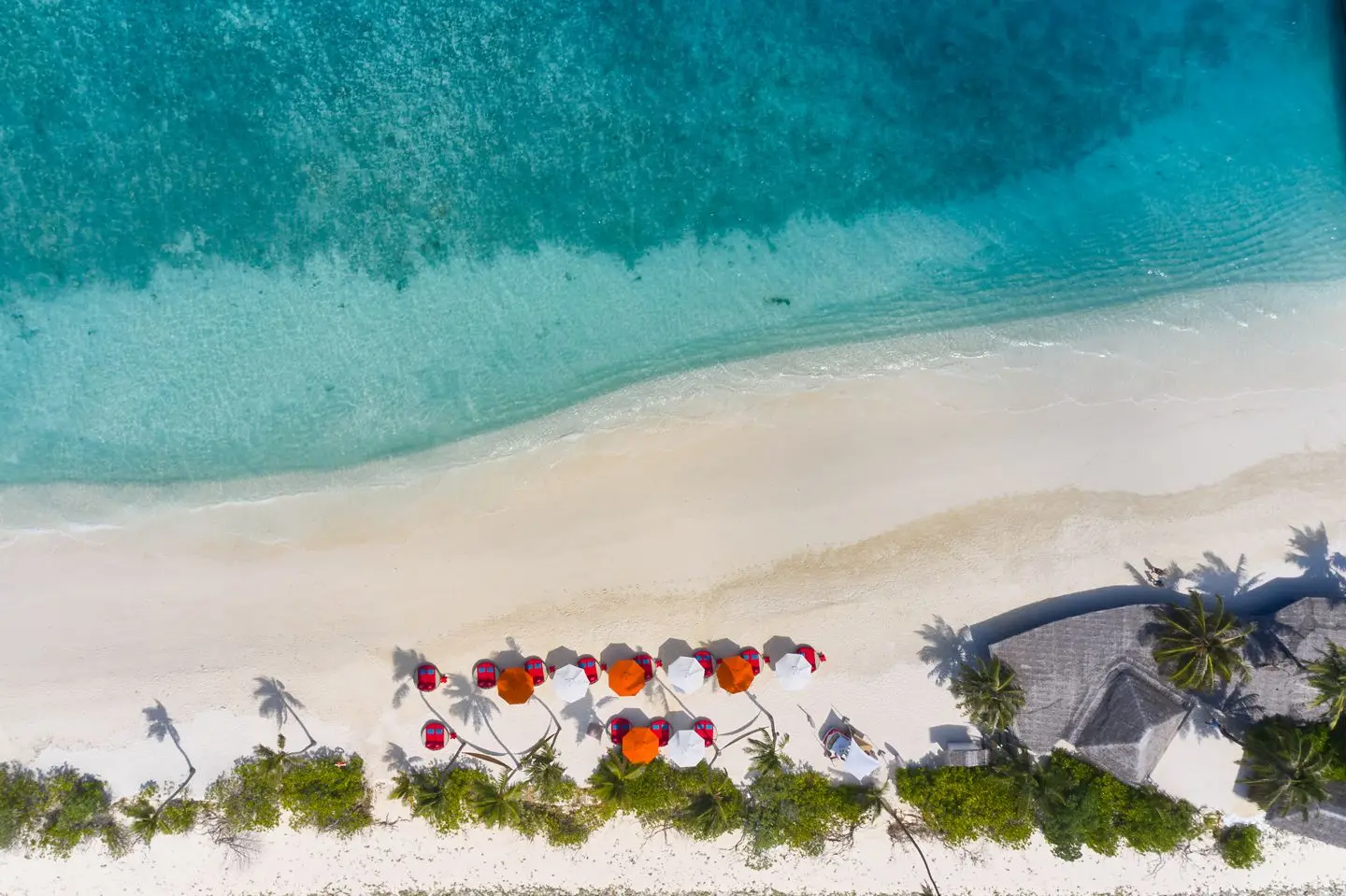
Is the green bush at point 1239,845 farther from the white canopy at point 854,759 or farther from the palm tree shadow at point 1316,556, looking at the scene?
the white canopy at point 854,759

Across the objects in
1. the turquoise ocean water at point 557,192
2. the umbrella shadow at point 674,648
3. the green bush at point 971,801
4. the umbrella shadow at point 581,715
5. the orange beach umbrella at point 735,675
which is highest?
the turquoise ocean water at point 557,192

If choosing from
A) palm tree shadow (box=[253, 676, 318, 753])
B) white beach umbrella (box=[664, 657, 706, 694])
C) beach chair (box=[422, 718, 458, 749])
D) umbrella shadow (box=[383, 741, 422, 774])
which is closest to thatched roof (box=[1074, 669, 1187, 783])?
white beach umbrella (box=[664, 657, 706, 694])

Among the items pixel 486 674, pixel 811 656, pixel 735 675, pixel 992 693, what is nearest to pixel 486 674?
pixel 486 674

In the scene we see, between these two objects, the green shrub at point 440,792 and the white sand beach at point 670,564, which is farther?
the white sand beach at point 670,564

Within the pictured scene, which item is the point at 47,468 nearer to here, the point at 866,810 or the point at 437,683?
the point at 437,683

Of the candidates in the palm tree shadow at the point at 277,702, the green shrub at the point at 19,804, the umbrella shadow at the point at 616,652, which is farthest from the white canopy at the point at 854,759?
the green shrub at the point at 19,804

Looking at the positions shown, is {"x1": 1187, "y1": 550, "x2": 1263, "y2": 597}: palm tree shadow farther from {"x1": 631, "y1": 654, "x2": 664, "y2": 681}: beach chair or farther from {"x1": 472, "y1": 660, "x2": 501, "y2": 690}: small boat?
{"x1": 472, "y1": 660, "x2": 501, "y2": 690}: small boat

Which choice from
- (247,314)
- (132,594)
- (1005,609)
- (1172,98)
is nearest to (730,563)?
(1005,609)
